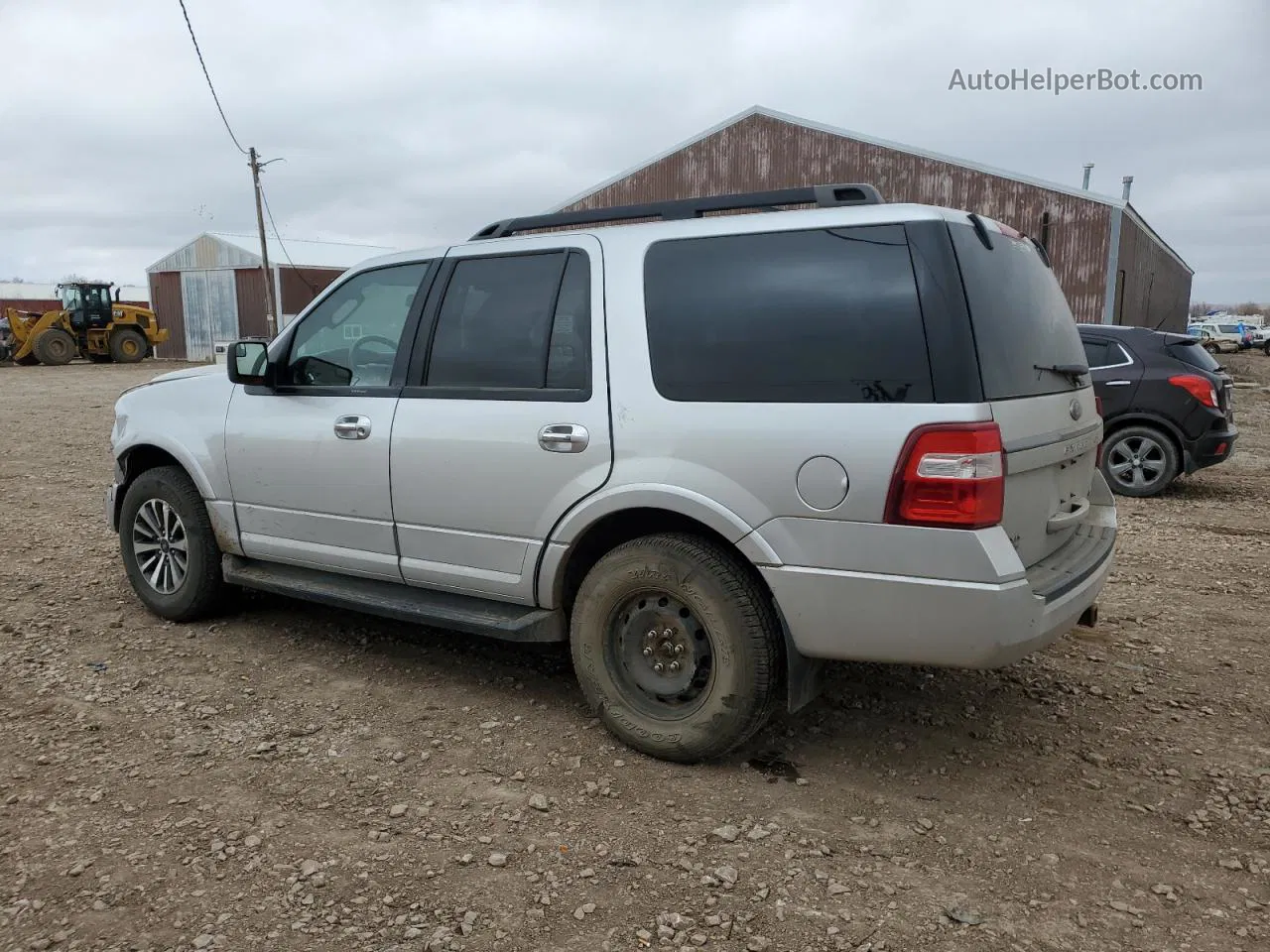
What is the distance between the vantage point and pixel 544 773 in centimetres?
335

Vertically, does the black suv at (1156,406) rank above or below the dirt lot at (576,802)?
above

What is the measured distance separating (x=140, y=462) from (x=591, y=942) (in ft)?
12.7

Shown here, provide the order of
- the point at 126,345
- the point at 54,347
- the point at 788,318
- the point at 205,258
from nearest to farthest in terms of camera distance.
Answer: the point at 788,318 < the point at 54,347 < the point at 126,345 < the point at 205,258

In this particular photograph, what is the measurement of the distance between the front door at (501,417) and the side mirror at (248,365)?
2.87 ft

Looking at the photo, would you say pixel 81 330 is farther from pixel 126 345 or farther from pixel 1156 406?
pixel 1156 406

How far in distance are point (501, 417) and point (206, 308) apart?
3752 centimetres

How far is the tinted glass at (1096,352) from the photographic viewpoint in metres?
8.60

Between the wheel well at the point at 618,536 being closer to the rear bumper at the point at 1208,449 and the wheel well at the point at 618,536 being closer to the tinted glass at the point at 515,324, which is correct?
the tinted glass at the point at 515,324

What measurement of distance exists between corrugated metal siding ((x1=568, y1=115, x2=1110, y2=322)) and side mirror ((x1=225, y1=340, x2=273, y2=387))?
16382 mm

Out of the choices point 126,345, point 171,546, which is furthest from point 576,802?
point 126,345

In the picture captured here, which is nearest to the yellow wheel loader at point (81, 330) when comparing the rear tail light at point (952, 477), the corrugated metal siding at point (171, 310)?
the corrugated metal siding at point (171, 310)

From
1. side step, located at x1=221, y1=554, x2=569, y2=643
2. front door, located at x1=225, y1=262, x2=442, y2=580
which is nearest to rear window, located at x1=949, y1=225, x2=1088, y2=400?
side step, located at x1=221, y1=554, x2=569, y2=643

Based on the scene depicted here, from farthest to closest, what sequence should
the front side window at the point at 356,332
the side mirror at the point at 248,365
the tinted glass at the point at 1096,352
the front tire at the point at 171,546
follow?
1. the tinted glass at the point at 1096,352
2. the front tire at the point at 171,546
3. the side mirror at the point at 248,365
4. the front side window at the point at 356,332

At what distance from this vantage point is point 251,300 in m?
35.7
